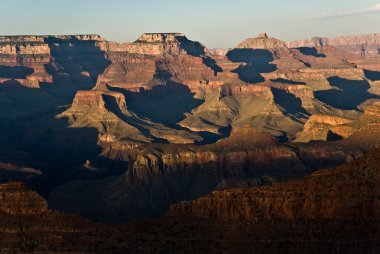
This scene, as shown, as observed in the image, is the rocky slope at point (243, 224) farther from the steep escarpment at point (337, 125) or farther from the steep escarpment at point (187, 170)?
the steep escarpment at point (337, 125)

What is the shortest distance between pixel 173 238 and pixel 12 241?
12899mm

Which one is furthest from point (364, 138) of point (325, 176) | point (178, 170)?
point (325, 176)

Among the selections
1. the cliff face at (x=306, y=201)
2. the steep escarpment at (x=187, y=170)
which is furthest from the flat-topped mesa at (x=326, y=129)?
the cliff face at (x=306, y=201)

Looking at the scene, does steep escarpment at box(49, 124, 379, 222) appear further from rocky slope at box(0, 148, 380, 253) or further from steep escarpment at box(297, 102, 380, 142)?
rocky slope at box(0, 148, 380, 253)

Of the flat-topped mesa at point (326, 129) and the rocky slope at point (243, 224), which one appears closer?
the rocky slope at point (243, 224)

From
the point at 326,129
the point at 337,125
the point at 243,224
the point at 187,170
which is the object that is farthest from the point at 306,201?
the point at 326,129

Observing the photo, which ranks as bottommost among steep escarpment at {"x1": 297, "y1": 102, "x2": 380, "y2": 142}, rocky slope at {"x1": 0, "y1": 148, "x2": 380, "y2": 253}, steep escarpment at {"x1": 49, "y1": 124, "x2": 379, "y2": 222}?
steep escarpment at {"x1": 49, "y1": 124, "x2": 379, "y2": 222}

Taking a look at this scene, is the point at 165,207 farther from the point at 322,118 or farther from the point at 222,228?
the point at 222,228

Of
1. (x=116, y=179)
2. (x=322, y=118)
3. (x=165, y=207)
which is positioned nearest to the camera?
(x=165, y=207)

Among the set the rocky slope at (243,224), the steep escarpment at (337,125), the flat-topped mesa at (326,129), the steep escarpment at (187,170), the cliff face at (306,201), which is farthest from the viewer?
the flat-topped mesa at (326,129)

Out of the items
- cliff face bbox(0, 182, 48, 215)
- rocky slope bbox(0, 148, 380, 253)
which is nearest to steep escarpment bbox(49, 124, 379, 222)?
cliff face bbox(0, 182, 48, 215)

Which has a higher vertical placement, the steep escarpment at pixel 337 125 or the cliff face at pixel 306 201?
the cliff face at pixel 306 201

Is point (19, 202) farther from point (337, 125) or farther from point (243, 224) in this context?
point (337, 125)

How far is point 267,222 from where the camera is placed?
62.9m
